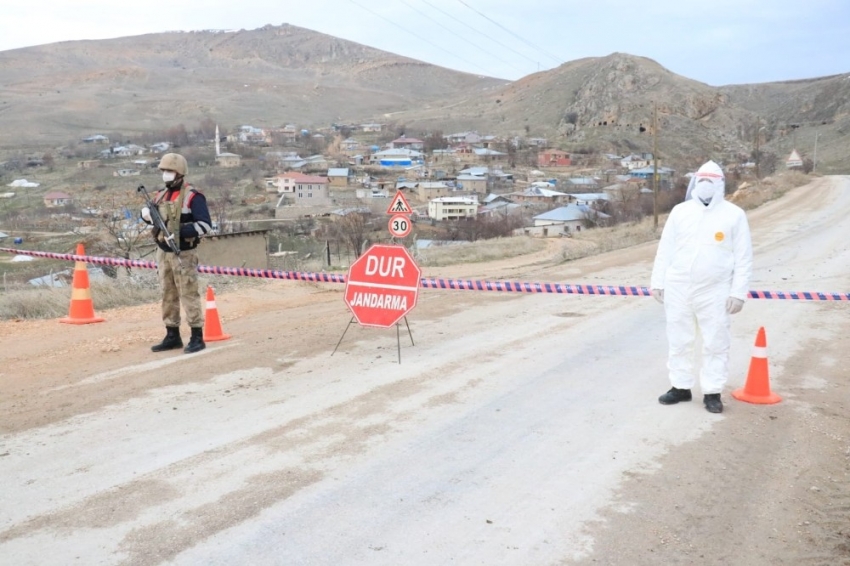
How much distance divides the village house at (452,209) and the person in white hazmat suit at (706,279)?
2532 inches

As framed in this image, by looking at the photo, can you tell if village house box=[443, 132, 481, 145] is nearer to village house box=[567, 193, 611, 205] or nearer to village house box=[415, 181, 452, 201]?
village house box=[415, 181, 452, 201]

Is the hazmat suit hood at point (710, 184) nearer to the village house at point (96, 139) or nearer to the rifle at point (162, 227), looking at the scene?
the rifle at point (162, 227)

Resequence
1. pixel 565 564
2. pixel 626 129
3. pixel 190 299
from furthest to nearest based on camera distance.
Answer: pixel 626 129 → pixel 190 299 → pixel 565 564

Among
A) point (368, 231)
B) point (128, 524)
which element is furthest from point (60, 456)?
point (368, 231)

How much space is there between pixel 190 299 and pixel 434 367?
297 centimetres

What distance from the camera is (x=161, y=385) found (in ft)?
23.7

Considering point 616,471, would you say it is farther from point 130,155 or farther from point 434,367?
point 130,155

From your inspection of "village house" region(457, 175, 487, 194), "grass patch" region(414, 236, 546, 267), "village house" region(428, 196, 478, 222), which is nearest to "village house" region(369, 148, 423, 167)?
"village house" region(457, 175, 487, 194)

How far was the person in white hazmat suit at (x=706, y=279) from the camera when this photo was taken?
6.44 m

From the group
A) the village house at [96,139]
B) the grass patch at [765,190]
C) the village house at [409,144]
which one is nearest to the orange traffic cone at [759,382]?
the grass patch at [765,190]

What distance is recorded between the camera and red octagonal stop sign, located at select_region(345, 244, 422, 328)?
8742 mm

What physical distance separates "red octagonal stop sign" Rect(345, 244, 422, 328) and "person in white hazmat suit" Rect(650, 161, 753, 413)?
3100mm

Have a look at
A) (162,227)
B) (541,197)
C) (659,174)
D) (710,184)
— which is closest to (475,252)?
(162,227)

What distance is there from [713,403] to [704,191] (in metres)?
1.87
